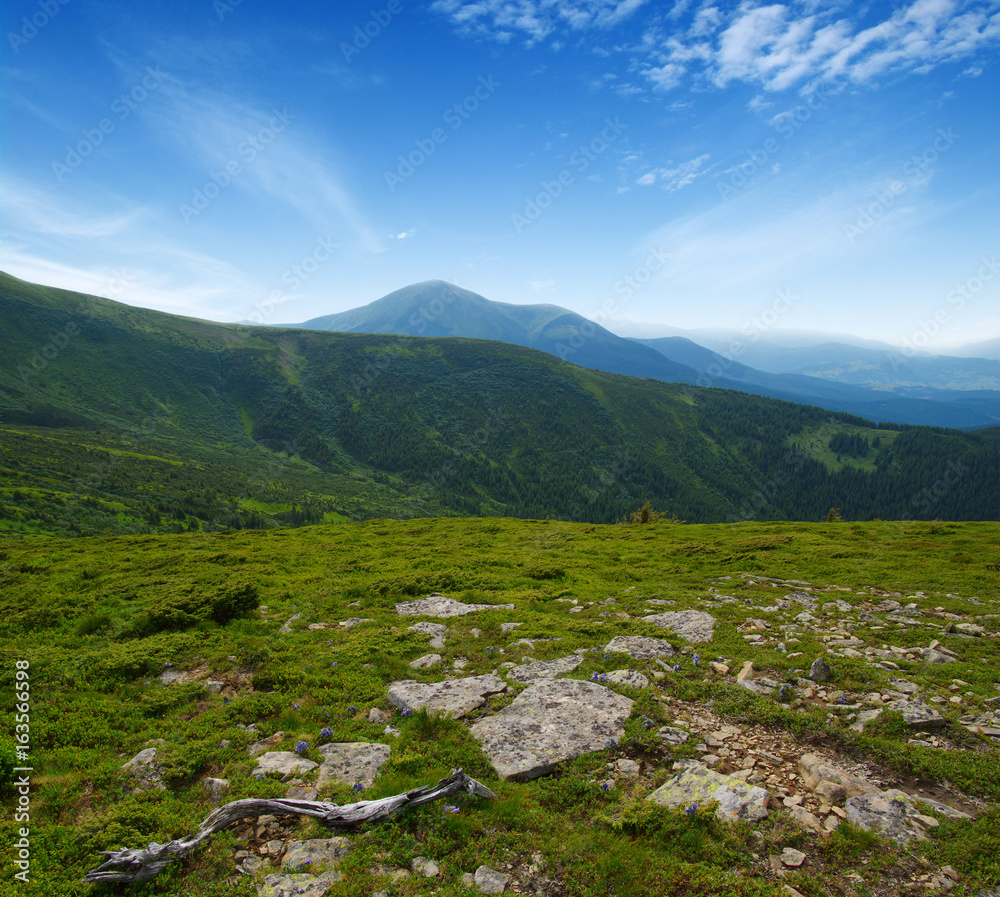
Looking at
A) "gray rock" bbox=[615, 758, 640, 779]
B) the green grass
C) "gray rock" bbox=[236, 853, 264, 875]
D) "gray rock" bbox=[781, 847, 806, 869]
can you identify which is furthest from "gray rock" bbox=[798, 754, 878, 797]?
"gray rock" bbox=[236, 853, 264, 875]

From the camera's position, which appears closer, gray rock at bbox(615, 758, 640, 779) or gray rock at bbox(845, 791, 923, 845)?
gray rock at bbox(845, 791, 923, 845)

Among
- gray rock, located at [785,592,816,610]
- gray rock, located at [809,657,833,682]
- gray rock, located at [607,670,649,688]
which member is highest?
gray rock, located at [809,657,833,682]

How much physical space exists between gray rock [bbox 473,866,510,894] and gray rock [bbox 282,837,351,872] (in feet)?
6.04

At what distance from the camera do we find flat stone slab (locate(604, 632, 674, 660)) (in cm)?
1191

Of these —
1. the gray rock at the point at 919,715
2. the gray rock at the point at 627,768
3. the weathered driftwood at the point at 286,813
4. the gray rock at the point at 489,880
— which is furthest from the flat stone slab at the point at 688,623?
the gray rock at the point at 489,880

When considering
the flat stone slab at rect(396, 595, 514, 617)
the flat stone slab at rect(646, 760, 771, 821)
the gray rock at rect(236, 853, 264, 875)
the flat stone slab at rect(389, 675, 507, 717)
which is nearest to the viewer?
the gray rock at rect(236, 853, 264, 875)

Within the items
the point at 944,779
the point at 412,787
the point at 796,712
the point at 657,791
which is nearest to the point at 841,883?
the point at 657,791

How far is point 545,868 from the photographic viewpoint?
576 centimetres

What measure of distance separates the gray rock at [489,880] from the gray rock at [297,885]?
5.86 ft

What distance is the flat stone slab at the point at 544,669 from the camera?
10.8 m

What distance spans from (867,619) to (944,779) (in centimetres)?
908

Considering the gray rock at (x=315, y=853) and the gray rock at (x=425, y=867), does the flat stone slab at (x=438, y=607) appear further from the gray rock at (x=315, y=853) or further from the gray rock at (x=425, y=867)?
the gray rock at (x=425, y=867)

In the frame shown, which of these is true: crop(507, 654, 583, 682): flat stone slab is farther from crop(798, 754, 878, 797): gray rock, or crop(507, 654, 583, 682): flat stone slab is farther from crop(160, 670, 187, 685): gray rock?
crop(160, 670, 187, 685): gray rock

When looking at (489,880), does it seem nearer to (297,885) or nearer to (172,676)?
(297,885)
